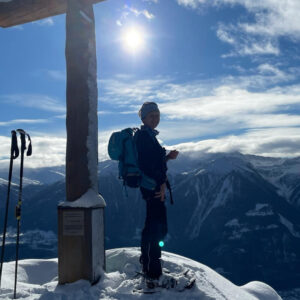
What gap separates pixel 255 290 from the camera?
7.45m

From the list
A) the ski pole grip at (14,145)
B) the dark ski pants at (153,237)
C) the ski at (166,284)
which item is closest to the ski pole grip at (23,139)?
the ski pole grip at (14,145)

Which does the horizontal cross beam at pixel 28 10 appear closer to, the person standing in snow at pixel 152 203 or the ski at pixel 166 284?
the person standing in snow at pixel 152 203

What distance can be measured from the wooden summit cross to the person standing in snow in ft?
3.20

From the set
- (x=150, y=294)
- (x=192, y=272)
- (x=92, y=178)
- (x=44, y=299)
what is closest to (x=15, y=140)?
(x=92, y=178)

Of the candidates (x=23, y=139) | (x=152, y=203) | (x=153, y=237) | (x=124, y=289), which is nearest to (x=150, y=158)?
(x=152, y=203)

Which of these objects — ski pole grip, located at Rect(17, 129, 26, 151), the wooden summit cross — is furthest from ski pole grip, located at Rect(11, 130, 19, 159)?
the wooden summit cross

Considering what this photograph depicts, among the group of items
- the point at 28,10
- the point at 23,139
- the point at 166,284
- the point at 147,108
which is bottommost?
the point at 166,284

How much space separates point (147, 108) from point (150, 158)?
3.21ft

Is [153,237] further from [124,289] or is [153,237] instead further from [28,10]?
[28,10]

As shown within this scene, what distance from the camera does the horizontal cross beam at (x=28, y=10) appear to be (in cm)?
752

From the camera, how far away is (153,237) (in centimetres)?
574

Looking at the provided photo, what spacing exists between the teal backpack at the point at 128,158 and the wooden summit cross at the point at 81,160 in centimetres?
89

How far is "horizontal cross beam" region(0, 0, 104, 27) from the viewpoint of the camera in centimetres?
752

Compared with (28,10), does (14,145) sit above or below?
below
